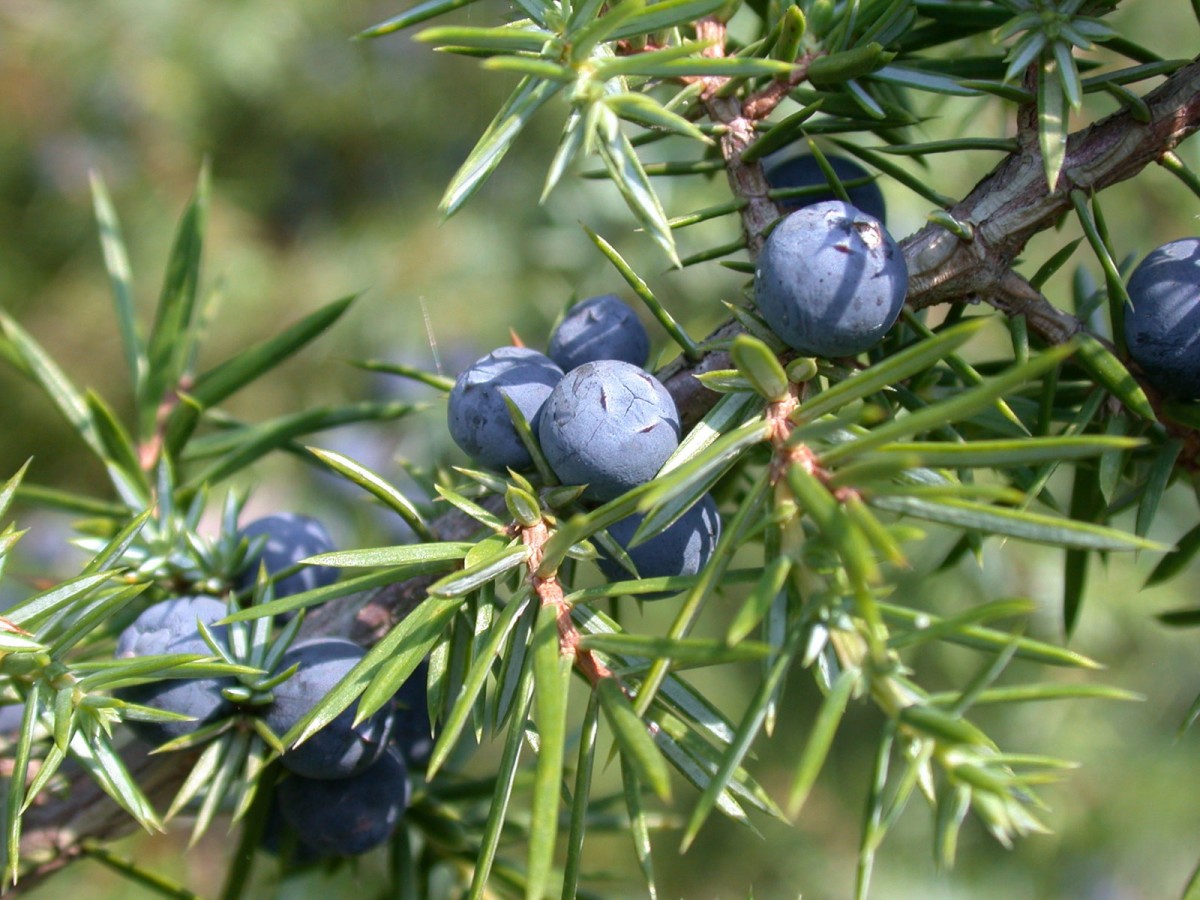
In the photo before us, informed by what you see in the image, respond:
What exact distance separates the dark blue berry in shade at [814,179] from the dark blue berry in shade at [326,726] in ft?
1.29

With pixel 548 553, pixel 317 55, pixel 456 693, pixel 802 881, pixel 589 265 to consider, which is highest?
pixel 548 553

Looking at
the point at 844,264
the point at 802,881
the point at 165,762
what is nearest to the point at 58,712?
the point at 165,762

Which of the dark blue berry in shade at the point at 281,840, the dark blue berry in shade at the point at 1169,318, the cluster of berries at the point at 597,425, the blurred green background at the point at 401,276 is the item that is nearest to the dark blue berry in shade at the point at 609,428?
the cluster of berries at the point at 597,425

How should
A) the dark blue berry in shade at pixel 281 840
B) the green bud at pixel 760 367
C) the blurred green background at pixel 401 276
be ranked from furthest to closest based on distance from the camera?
the blurred green background at pixel 401 276 < the dark blue berry in shade at pixel 281 840 < the green bud at pixel 760 367

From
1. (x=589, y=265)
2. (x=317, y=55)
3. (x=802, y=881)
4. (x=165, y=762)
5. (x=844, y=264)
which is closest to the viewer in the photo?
(x=844, y=264)

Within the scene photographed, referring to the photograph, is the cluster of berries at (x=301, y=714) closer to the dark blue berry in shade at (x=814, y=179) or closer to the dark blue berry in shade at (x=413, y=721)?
the dark blue berry in shade at (x=413, y=721)

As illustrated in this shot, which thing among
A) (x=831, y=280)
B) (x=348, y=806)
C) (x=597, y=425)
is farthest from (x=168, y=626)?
(x=831, y=280)

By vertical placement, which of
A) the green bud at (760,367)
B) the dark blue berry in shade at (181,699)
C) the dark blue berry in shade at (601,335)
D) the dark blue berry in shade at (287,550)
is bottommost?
the dark blue berry in shade at (287,550)

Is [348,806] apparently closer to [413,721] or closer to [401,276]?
[413,721]

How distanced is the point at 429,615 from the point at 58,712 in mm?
193

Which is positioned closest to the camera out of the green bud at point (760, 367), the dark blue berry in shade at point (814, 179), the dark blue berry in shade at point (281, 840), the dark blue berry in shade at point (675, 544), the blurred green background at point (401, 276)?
the green bud at point (760, 367)

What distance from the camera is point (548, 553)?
47cm

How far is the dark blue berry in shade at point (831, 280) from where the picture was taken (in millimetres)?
488

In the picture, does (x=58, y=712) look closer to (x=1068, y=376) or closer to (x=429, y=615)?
(x=429, y=615)
